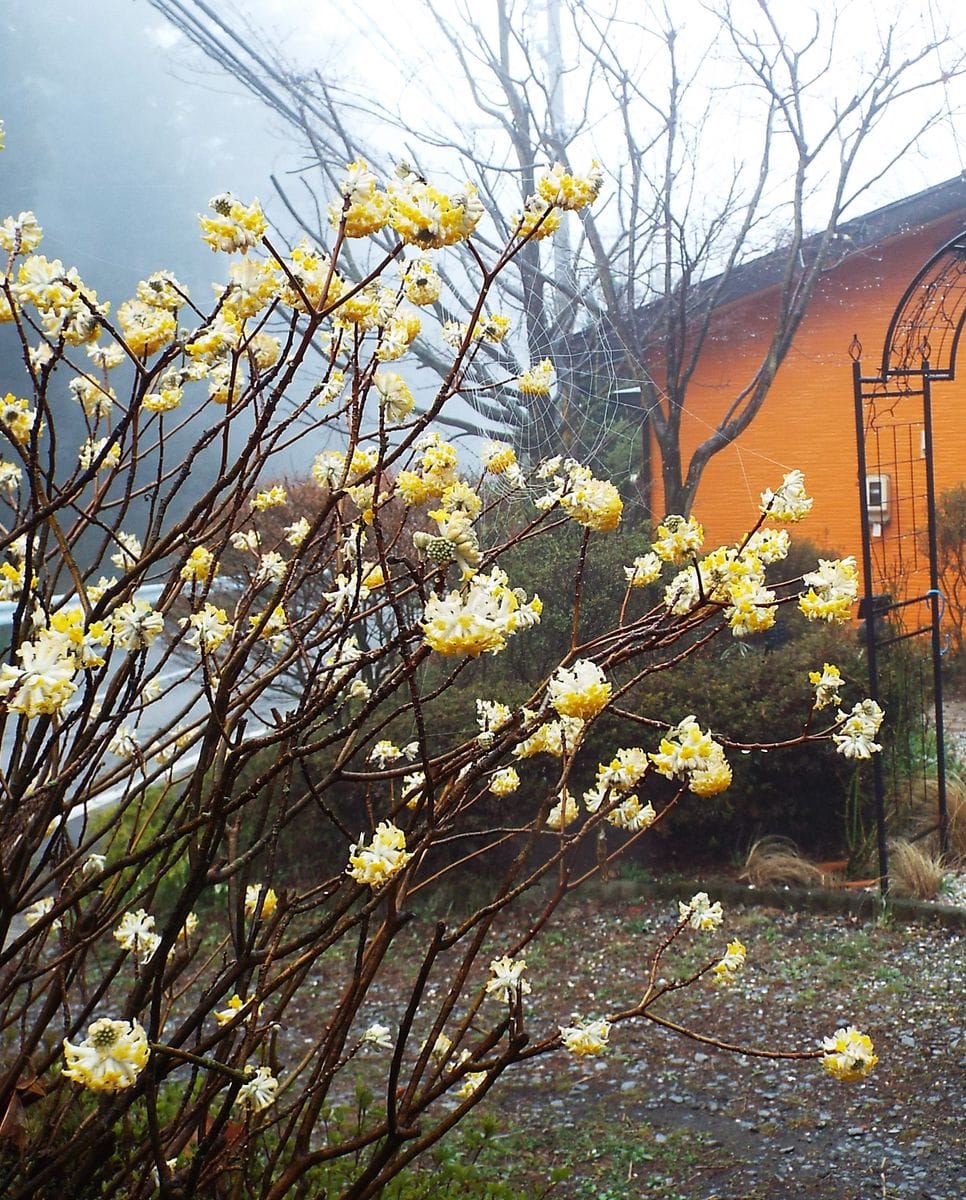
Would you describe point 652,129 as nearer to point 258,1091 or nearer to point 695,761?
point 695,761

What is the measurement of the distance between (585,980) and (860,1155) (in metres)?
0.58

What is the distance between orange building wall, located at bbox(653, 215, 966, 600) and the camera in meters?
2.13

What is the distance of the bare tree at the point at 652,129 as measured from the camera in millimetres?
1995

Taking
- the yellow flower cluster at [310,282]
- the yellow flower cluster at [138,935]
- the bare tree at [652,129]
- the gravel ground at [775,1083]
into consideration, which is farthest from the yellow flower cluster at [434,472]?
the bare tree at [652,129]

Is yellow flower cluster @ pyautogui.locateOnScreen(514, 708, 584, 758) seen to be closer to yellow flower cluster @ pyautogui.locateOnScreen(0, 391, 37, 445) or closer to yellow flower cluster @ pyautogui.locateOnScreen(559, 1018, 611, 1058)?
yellow flower cluster @ pyautogui.locateOnScreen(559, 1018, 611, 1058)

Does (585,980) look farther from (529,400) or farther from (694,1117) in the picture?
(529,400)

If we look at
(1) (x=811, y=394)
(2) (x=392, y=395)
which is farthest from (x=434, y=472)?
(1) (x=811, y=394)

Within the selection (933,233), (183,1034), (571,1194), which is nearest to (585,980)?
(571,1194)

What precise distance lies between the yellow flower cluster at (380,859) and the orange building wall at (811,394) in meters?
1.68

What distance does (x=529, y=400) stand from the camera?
6.11 ft

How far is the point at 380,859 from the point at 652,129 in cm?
187

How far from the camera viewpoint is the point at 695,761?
59cm

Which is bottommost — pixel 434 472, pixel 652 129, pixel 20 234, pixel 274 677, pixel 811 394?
pixel 274 677

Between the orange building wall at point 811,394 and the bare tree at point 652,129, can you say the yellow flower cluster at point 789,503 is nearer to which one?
the bare tree at point 652,129
